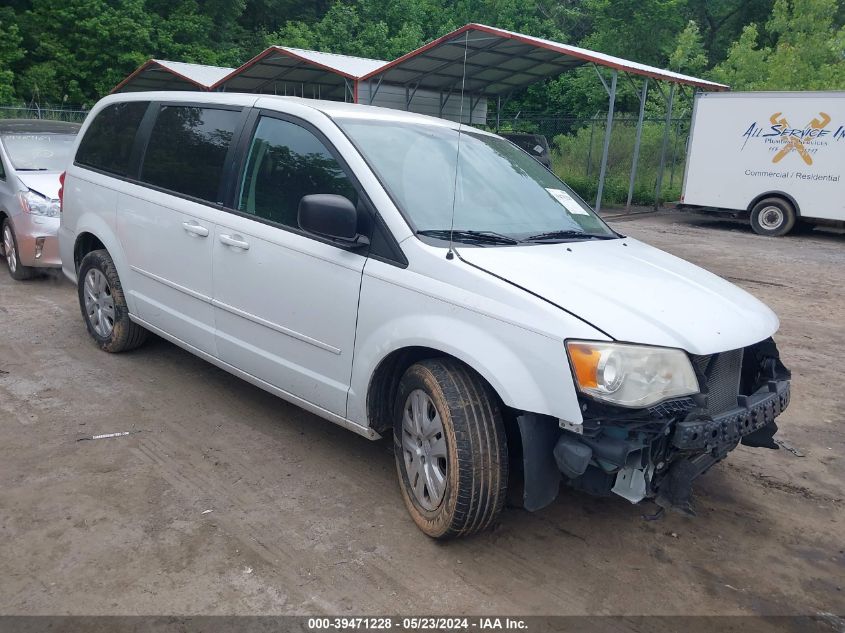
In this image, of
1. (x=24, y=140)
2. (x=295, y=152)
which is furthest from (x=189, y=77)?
(x=295, y=152)

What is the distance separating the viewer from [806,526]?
3.62 metres

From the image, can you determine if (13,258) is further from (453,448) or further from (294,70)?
(294,70)

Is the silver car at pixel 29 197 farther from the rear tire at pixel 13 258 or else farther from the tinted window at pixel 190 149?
the tinted window at pixel 190 149

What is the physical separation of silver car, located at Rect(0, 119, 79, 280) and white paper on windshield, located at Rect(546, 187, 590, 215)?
514 centimetres

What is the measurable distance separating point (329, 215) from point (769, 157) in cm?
1473

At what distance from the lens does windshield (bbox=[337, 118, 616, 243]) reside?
3594mm

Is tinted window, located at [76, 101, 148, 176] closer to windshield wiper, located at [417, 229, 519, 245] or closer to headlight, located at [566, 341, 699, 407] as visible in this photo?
windshield wiper, located at [417, 229, 519, 245]

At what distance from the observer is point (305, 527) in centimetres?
336

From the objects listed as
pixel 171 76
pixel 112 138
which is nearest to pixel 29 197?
pixel 112 138

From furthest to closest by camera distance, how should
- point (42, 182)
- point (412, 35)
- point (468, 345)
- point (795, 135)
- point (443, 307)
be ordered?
point (412, 35) < point (795, 135) < point (42, 182) < point (443, 307) < point (468, 345)

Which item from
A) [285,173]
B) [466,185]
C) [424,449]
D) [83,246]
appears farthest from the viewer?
[83,246]

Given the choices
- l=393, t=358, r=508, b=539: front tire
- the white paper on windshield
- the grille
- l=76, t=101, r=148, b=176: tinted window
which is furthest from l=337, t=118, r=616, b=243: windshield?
l=76, t=101, r=148, b=176: tinted window

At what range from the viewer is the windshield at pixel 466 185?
→ 359 cm

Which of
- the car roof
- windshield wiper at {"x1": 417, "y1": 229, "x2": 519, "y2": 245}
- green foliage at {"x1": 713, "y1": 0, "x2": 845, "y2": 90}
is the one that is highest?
green foliage at {"x1": 713, "y1": 0, "x2": 845, "y2": 90}
